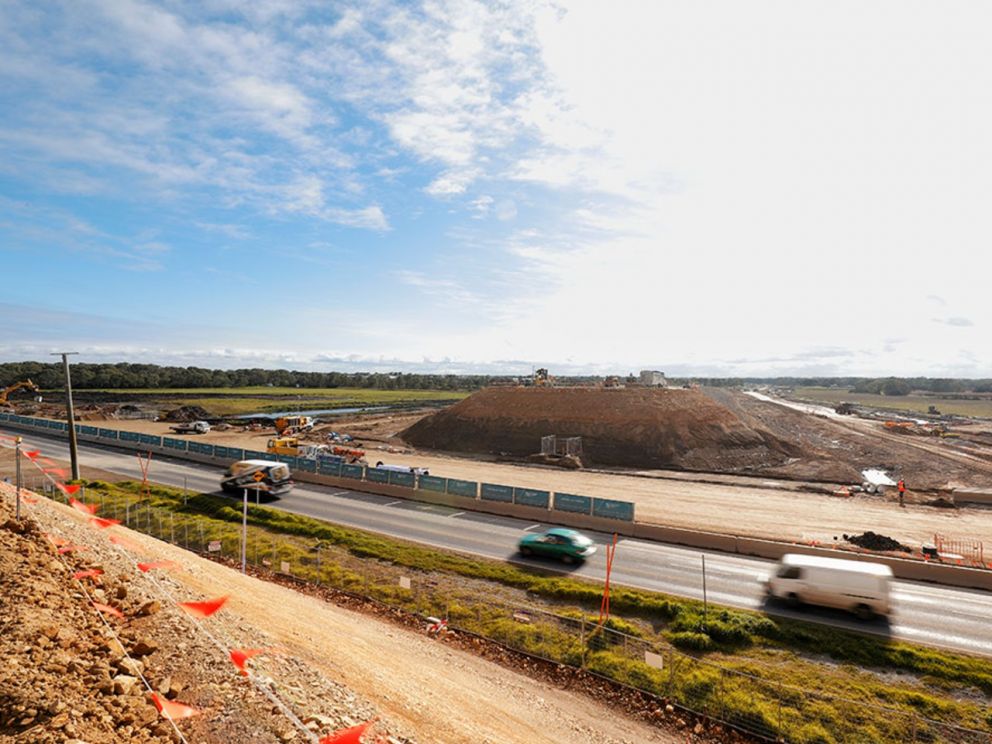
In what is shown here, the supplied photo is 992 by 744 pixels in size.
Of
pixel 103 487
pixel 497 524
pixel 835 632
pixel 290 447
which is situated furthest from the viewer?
pixel 290 447

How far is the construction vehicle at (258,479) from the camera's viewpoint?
36.0 m

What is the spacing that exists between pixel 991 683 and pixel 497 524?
71.9 feet

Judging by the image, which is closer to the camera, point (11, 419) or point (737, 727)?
point (737, 727)

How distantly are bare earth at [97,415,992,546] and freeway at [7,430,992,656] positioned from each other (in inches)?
342

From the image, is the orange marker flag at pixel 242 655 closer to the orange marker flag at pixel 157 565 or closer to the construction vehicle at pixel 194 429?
the orange marker flag at pixel 157 565

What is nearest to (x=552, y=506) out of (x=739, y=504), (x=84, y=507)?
(x=739, y=504)

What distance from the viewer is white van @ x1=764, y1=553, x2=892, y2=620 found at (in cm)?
1872

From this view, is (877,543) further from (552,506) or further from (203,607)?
(203,607)

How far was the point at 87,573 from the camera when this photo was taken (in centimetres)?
1032

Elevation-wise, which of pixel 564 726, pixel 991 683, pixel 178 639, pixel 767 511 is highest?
pixel 178 639

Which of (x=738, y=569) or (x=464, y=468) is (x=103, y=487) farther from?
(x=738, y=569)

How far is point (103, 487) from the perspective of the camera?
3672 cm

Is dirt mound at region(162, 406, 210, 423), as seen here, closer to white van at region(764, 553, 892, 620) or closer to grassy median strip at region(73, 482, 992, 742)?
grassy median strip at region(73, 482, 992, 742)

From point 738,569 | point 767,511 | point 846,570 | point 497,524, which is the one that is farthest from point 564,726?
point 767,511
